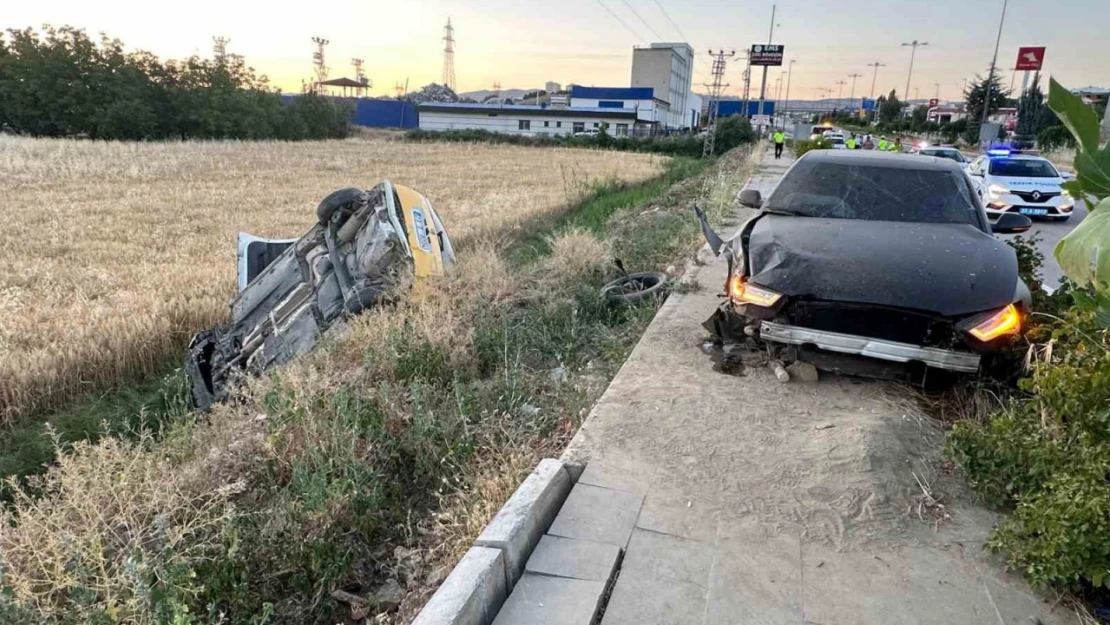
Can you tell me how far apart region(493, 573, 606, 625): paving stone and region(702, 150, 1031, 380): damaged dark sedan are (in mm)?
2521

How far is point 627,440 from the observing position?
152 inches

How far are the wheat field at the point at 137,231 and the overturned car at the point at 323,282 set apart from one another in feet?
2.70

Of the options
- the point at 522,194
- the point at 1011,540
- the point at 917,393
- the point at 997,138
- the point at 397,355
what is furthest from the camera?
the point at 997,138

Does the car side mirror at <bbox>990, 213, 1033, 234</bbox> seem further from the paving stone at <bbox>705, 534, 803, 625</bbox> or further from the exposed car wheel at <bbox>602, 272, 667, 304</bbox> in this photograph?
the paving stone at <bbox>705, 534, 803, 625</bbox>

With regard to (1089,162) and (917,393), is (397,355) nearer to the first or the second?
(917,393)

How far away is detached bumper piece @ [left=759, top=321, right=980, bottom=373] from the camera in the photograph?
4.09 meters

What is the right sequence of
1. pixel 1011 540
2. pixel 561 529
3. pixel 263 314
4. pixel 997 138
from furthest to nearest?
pixel 997 138 < pixel 263 314 < pixel 561 529 < pixel 1011 540

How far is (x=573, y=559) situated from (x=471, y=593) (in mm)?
589

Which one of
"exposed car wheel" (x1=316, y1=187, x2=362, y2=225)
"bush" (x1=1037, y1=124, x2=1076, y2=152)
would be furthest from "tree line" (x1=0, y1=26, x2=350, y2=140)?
"bush" (x1=1037, y1=124, x2=1076, y2=152)

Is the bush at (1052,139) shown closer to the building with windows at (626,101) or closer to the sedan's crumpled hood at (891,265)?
the building with windows at (626,101)

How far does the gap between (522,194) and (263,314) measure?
12.2 m

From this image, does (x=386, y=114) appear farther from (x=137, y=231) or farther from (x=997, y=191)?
(x=997, y=191)

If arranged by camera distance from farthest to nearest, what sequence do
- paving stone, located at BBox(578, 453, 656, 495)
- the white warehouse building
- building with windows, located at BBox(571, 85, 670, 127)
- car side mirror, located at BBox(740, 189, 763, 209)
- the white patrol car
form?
building with windows, located at BBox(571, 85, 670, 127), the white warehouse building, the white patrol car, car side mirror, located at BBox(740, 189, 763, 209), paving stone, located at BBox(578, 453, 656, 495)

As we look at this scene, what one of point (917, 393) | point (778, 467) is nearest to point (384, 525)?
point (778, 467)
